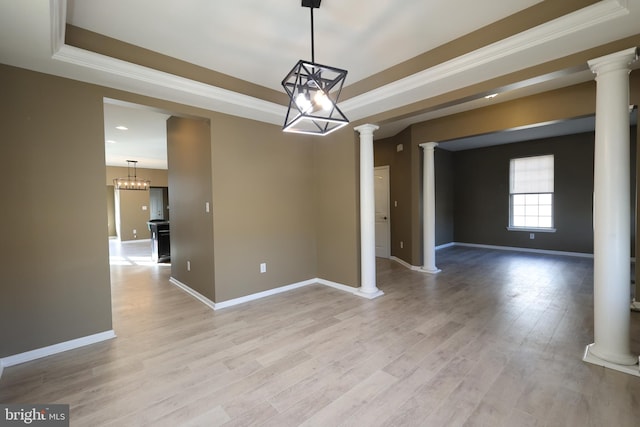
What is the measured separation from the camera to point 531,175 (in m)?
6.86

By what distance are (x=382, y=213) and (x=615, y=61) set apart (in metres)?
4.68

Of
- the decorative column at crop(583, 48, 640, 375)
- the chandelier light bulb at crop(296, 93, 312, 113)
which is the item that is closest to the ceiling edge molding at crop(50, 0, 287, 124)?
the chandelier light bulb at crop(296, 93, 312, 113)

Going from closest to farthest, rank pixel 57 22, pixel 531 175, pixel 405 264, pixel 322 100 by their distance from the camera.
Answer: pixel 57 22
pixel 322 100
pixel 405 264
pixel 531 175

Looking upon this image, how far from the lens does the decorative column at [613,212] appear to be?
2084 millimetres

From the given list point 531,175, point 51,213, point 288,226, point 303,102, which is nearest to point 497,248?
point 531,175

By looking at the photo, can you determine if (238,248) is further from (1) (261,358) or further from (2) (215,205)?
(1) (261,358)

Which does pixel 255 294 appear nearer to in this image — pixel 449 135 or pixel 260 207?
pixel 260 207

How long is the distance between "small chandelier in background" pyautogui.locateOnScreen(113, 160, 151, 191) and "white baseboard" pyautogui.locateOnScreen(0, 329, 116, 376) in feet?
24.2

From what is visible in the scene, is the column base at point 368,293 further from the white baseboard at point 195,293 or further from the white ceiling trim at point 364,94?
the white ceiling trim at point 364,94

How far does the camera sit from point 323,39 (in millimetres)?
2492

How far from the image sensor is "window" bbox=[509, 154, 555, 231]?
6664mm

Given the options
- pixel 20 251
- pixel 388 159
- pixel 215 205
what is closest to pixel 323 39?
pixel 215 205

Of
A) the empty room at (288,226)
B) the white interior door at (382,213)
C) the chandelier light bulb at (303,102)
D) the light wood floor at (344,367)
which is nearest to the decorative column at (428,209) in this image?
the empty room at (288,226)

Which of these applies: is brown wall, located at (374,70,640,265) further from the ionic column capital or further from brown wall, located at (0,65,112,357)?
brown wall, located at (0,65,112,357)
